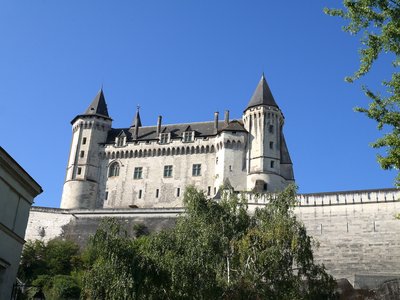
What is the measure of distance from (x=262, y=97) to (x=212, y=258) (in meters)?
36.9

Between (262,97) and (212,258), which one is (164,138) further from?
(212,258)

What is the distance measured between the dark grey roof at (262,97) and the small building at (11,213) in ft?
134

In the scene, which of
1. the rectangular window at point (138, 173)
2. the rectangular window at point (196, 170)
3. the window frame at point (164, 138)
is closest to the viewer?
the rectangular window at point (196, 170)

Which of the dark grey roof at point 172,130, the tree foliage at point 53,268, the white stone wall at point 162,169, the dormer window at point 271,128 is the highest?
the dark grey roof at point 172,130

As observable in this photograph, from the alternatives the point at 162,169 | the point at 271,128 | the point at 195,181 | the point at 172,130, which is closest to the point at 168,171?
the point at 162,169

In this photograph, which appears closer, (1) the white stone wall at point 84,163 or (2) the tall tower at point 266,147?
(2) the tall tower at point 266,147

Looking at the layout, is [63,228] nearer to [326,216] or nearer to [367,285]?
[326,216]

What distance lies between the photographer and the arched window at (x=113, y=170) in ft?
205

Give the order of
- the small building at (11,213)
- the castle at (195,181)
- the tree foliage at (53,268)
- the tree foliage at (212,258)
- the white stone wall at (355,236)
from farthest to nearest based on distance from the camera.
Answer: the castle at (195,181)
the white stone wall at (355,236)
the tree foliage at (53,268)
the tree foliage at (212,258)
the small building at (11,213)

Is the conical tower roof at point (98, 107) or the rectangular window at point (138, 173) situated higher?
the conical tower roof at point (98, 107)

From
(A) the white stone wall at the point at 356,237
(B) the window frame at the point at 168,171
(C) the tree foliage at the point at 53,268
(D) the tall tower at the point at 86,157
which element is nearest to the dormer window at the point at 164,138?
(B) the window frame at the point at 168,171

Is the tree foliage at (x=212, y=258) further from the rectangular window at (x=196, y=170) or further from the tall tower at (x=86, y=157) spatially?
the tall tower at (x=86, y=157)

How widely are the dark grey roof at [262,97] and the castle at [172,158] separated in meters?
0.12

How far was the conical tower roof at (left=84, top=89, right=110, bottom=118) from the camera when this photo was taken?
64.9m
